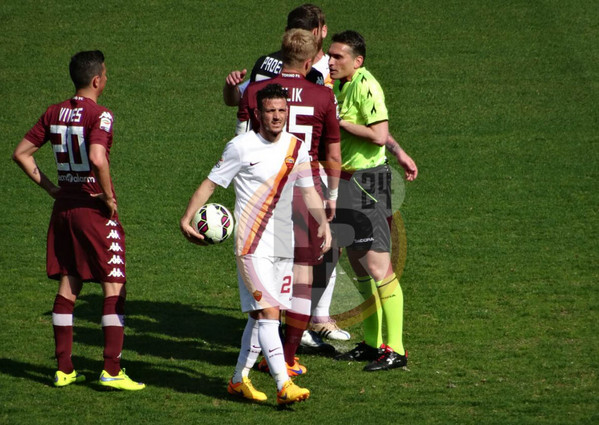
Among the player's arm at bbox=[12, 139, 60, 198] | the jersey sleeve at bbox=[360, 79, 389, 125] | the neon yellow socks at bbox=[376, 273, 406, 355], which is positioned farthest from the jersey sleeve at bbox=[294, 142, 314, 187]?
the player's arm at bbox=[12, 139, 60, 198]

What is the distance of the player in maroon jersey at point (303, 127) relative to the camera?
674 cm

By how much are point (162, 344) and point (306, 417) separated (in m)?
2.12

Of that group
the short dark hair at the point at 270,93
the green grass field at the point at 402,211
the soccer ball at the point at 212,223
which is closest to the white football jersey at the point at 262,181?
the soccer ball at the point at 212,223

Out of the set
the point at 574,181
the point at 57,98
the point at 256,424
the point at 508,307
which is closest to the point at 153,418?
the point at 256,424

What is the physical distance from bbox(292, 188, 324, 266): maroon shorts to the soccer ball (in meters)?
0.57

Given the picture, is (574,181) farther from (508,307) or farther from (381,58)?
(381,58)

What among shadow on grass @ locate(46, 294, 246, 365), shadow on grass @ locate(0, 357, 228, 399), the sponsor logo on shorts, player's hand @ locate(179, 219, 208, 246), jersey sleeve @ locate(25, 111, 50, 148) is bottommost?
shadow on grass @ locate(0, 357, 228, 399)

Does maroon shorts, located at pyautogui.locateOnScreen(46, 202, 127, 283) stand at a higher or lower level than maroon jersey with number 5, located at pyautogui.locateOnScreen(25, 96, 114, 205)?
lower

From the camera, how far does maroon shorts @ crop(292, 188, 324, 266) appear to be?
6.93 meters

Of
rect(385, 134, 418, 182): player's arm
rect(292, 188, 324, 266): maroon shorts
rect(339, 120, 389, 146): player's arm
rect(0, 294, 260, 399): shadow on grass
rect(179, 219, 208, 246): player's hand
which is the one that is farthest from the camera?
rect(385, 134, 418, 182): player's arm

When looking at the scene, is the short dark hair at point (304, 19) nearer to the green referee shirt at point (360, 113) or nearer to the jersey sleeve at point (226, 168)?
the green referee shirt at point (360, 113)

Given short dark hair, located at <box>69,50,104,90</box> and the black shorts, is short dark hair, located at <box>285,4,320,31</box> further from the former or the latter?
short dark hair, located at <box>69,50,104,90</box>

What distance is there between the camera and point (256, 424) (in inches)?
241

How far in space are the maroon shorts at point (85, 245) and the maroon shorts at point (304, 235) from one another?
138cm
